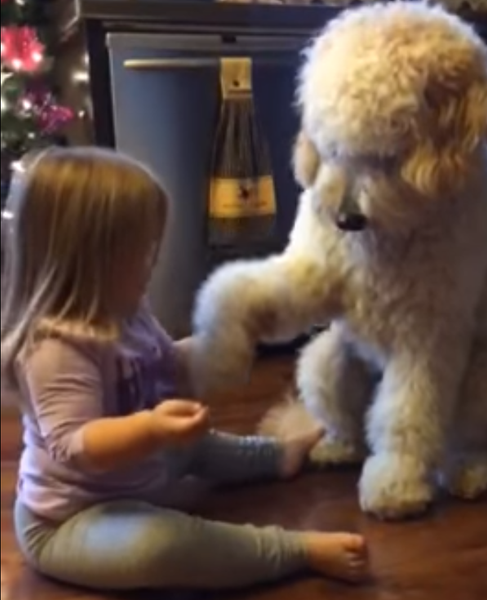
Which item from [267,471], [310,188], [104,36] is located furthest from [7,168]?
[267,471]

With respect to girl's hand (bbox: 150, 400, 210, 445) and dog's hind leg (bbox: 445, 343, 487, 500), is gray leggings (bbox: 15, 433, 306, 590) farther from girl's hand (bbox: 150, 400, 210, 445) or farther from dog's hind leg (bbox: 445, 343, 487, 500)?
dog's hind leg (bbox: 445, 343, 487, 500)

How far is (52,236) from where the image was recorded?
96cm

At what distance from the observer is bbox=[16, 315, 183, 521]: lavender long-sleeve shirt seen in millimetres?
949

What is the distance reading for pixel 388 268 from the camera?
106 centimetres

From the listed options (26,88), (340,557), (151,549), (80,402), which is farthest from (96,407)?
(26,88)

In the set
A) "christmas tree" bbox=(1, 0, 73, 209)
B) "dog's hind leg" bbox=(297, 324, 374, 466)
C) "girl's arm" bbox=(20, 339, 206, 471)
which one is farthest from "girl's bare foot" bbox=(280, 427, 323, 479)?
"christmas tree" bbox=(1, 0, 73, 209)

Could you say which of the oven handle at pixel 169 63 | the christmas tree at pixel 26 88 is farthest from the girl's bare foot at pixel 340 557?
the oven handle at pixel 169 63

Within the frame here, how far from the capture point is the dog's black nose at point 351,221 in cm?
100

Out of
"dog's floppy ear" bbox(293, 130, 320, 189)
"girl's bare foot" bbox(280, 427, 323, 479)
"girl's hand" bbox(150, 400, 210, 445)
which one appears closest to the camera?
"girl's hand" bbox(150, 400, 210, 445)

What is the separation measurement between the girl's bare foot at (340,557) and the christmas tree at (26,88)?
1.60 feet

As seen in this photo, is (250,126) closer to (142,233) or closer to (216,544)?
(142,233)

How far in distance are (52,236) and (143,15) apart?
39 cm

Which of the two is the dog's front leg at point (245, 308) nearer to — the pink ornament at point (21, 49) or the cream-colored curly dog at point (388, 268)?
the cream-colored curly dog at point (388, 268)

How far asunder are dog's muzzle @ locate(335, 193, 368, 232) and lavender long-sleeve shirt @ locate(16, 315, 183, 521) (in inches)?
9.3
